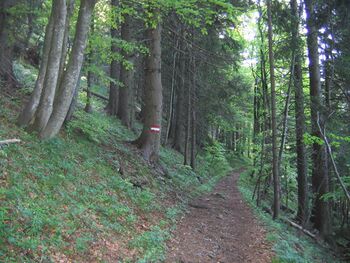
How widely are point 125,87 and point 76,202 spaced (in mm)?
11912

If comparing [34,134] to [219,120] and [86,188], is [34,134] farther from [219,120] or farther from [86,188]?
[219,120]

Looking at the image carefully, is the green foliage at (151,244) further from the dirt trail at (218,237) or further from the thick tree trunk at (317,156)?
the thick tree trunk at (317,156)

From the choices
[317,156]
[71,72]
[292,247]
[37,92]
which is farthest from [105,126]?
[317,156]

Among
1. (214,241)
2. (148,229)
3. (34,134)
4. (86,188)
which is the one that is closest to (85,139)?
(34,134)

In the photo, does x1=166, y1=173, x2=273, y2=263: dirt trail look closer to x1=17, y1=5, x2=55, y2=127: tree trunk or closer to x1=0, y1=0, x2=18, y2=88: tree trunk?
x1=17, y1=5, x2=55, y2=127: tree trunk

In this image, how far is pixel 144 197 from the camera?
9.94 meters

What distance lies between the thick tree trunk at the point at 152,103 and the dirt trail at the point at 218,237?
278 cm

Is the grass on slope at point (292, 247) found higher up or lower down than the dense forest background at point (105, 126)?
lower down

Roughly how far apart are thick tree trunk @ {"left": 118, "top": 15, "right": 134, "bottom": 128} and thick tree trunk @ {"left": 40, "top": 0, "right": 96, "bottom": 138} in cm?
848

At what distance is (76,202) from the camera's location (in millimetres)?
7188

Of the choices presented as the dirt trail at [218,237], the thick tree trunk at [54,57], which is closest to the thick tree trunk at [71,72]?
the thick tree trunk at [54,57]

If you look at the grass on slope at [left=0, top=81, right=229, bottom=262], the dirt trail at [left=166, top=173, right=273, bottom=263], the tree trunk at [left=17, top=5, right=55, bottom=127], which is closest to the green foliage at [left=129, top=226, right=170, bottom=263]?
the grass on slope at [left=0, top=81, right=229, bottom=262]

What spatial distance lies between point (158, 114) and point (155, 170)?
2107mm

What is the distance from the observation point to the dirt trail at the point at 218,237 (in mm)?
7645
